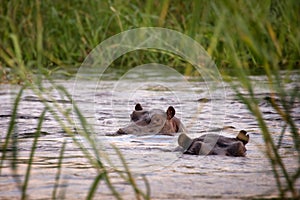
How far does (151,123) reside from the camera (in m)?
4.80

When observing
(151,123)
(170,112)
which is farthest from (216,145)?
(151,123)

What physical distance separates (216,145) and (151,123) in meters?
0.55

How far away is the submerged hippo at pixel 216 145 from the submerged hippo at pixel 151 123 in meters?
0.21

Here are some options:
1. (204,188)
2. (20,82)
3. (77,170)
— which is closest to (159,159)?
(77,170)

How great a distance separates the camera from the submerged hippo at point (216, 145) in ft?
14.1

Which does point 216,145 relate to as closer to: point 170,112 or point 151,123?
point 170,112

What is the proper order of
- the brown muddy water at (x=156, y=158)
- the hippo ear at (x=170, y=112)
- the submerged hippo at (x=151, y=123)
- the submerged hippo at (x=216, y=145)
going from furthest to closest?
the submerged hippo at (x=151, y=123) < the hippo ear at (x=170, y=112) < the submerged hippo at (x=216, y=145) < the brown muddy water at (x=156, y=158)

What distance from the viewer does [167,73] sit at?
9758 millimetres

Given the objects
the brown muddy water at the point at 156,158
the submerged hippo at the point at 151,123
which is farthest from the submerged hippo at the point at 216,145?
the submerged hippo at the point at 151,123

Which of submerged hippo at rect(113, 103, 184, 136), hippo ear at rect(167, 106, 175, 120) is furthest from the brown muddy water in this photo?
hippo ear at rect(167, 106, 175, 120)

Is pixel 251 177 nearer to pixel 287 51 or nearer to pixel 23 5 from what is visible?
pixel 287 51

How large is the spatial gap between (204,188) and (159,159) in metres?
0.92

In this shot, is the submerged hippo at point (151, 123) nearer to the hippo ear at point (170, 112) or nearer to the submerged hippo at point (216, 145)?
the hippo ear at point (170, 112)

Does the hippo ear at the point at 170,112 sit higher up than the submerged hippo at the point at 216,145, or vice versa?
the hippo ear at the point at 170,112
